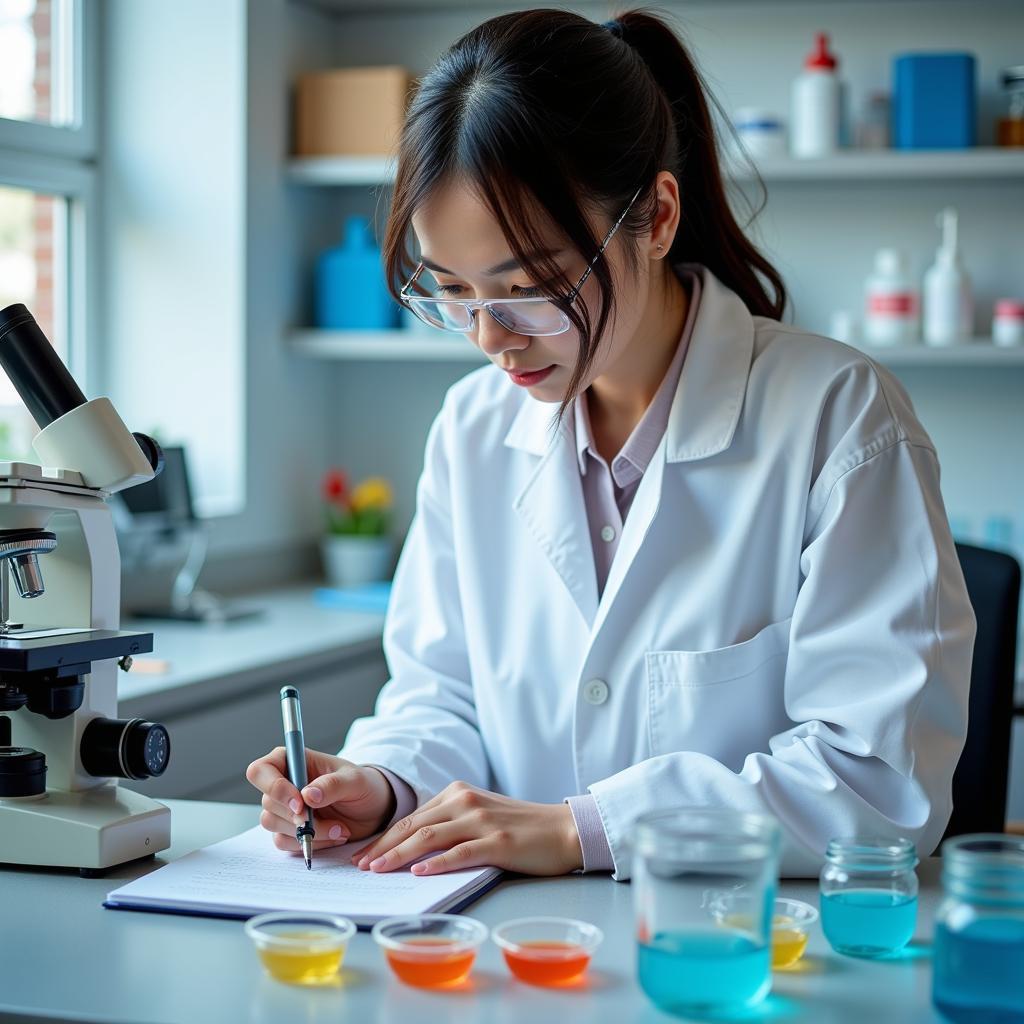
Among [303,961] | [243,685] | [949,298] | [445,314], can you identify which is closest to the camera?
[303,961]

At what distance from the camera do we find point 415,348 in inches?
131

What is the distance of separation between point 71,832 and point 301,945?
347mm

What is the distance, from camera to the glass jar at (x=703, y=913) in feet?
2.93

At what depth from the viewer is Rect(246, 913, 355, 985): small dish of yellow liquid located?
971 millimetres

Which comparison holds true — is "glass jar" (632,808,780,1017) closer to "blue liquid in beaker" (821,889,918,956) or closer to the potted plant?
"blue liquid in beaker" (821,889,918,956)

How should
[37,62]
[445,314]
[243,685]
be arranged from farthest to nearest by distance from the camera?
[37,62], [243,685], [445,314]

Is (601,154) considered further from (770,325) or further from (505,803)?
(505,803)

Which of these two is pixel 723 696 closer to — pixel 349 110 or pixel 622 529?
pixel 622 529

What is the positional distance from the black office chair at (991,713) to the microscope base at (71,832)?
0.94 metres

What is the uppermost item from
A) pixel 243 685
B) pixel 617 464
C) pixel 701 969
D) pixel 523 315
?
pixel 523 315

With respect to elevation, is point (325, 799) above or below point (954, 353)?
below

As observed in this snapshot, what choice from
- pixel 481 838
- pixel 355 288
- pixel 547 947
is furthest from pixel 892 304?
pixel 547 947

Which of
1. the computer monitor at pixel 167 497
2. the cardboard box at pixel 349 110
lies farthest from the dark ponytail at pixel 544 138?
the cardboard box at pixel 349 110

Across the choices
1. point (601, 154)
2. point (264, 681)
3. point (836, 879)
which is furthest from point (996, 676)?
point (264, 681)
